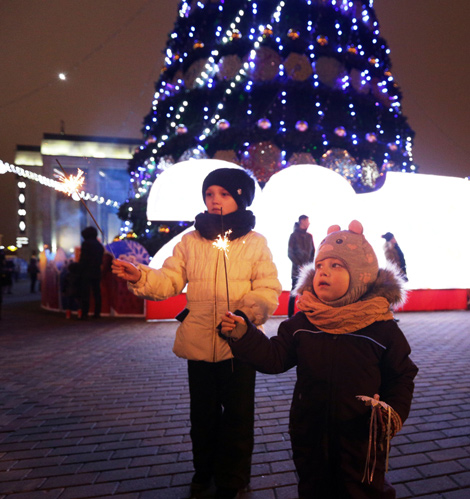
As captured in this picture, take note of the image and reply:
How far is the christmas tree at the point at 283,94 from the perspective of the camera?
34.5 ft

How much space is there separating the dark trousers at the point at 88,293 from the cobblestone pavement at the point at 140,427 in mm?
2660

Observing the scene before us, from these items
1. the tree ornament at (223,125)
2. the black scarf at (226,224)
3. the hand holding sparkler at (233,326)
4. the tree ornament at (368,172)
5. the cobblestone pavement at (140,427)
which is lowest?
the cobblestone pavement at (140,427)

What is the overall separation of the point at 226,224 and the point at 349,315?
874 millimetres

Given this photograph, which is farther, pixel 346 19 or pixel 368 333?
pixel 346 19

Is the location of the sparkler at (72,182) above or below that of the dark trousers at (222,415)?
above

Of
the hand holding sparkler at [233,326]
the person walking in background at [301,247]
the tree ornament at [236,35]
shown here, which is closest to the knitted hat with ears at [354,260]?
the hand holding sparkler at [233,326]

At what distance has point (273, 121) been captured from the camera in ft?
34.9

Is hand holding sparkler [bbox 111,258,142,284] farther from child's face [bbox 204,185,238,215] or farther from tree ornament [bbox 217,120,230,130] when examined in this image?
tree ornament [bbox 217,120,230,130]

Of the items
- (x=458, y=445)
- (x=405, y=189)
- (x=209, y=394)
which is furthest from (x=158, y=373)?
(x=405, y=189)

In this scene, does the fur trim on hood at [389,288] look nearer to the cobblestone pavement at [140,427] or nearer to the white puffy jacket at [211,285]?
the white puffy jacket at [211,285]

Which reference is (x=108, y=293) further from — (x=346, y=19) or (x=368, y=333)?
(x=346, y=19)

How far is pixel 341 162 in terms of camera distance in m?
10.8

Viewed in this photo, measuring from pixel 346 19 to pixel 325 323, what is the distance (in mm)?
13086

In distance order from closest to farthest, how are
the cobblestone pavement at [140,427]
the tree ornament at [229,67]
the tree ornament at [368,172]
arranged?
the cobblestone pavement at [140,427], the tree ornament at [368,172], the tree ornament at [229,67]
